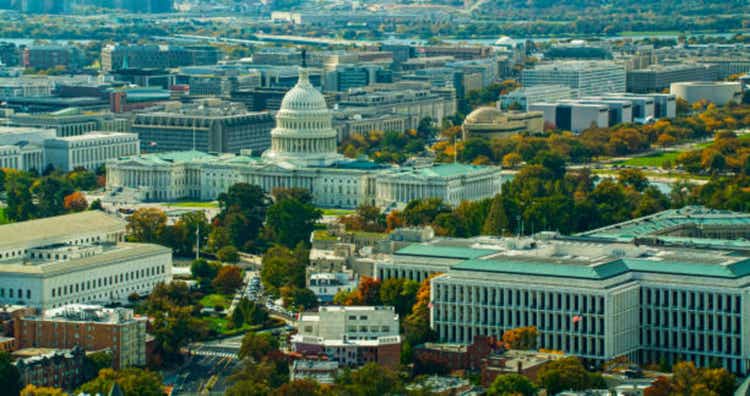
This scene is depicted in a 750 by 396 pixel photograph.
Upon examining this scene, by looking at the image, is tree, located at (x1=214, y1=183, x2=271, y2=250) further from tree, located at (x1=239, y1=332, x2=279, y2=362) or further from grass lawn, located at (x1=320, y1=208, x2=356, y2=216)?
tree, located at (x1=239, y1=332, x2=279, y2=362)

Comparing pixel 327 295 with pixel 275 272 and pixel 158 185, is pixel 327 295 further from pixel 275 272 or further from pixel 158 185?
pixel 158 185

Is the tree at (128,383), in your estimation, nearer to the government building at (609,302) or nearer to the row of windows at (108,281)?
the government building at (609,302)

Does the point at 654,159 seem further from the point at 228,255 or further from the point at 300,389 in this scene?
the point at 300,389

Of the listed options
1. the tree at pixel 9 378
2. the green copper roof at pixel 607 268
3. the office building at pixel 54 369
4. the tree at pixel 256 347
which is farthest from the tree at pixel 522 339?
the tree at pixel 9 378

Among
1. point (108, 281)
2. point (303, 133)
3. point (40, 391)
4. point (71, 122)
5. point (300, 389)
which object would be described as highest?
point (303, 133)

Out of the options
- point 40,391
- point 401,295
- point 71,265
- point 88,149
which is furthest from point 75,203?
point 40,391

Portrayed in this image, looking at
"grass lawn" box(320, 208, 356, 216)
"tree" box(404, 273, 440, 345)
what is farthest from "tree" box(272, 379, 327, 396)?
"grass lawn" box(320, 208, 356, 216)
